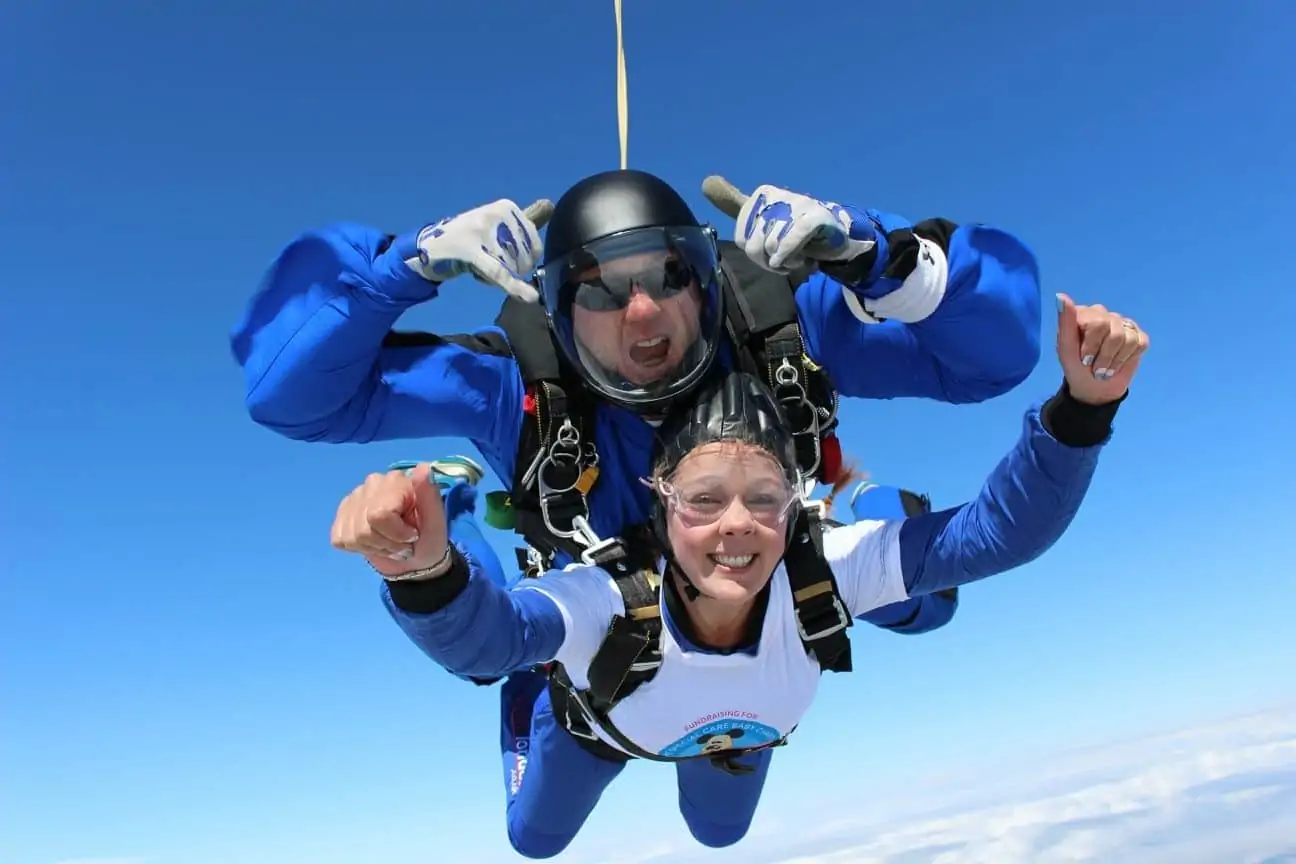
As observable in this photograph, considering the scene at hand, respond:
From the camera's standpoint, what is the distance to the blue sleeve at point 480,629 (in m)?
1.59

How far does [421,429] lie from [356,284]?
0.44 m

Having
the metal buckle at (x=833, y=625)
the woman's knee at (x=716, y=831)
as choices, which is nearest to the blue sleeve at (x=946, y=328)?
the metal buckle at (x=833, y=625)

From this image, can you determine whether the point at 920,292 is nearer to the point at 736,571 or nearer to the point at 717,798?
the point at 736,571

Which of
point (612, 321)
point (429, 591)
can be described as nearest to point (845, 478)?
point (612, 321)

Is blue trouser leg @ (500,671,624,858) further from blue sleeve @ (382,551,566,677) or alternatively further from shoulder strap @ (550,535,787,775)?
blue sleeve @ (382,551,566,677)

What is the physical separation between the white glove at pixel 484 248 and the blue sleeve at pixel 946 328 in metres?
0.71

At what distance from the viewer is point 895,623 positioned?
279 cm

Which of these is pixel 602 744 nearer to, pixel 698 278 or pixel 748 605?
pixel 748 605

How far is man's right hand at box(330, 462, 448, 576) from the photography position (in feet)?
4.53

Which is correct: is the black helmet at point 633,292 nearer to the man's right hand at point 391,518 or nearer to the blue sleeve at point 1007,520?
the blue sleeve at point 1007,520

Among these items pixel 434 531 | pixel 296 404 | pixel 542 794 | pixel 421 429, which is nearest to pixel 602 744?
pixel 542 794

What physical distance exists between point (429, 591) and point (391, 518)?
0.22m

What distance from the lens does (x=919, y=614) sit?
2.76m

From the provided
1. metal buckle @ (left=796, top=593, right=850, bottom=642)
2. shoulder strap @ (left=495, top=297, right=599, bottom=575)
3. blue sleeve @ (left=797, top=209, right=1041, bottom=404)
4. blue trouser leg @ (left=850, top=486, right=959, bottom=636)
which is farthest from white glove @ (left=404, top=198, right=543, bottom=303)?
blue trouser leg @ (left=850, top=486, right=959, bottom=636)
